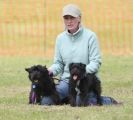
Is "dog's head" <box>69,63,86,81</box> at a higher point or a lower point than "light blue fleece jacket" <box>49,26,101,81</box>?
lower

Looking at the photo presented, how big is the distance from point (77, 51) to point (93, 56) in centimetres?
28

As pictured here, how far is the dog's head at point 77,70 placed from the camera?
9.26 metres

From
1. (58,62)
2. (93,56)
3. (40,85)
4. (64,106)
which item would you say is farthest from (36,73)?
(93,56)

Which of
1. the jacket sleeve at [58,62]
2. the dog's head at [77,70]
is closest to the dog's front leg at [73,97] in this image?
the dog's head at [77,70]

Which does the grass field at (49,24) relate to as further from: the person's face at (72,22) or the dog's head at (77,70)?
the dog's head at (77,70)

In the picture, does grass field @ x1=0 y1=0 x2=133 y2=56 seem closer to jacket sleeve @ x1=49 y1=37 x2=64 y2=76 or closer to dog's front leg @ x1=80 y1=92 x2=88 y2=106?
jacket sleeve @ x1=49 y1=37 x2=64 y2=76

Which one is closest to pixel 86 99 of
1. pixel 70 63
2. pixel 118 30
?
pixel 70 63

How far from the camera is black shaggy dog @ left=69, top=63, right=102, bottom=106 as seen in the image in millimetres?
9289

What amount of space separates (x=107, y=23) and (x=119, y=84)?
425 inches

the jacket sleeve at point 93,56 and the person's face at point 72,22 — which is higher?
the person's face at point 72,22

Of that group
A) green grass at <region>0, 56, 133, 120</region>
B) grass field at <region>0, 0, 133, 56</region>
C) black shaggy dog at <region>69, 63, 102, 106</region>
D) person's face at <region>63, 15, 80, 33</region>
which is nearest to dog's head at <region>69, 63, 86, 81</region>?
black shaggy dog at <region>69, 63, 102, 106</region>

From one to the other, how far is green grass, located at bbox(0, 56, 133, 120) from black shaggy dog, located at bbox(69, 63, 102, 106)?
0.24 meters

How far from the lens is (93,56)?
388 inches

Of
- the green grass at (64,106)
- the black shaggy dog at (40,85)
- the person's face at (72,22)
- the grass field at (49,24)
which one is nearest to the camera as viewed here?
the green grass at (64,106)
